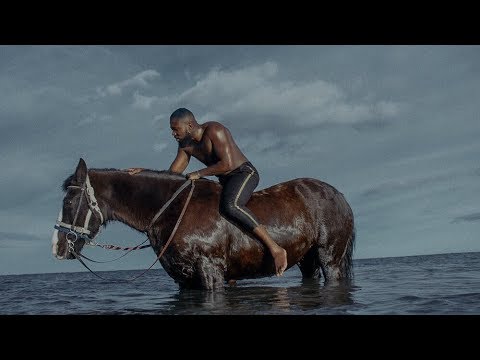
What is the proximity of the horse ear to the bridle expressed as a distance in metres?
0.06

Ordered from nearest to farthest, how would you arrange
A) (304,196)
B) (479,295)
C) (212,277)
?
(479,295)
(212,277)
(304,196)

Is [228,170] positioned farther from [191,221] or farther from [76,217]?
[76,217]

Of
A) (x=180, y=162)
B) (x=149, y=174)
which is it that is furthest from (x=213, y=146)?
(x=149, y=174)

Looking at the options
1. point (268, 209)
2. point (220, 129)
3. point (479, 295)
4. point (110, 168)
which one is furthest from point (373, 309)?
point (110, 168)

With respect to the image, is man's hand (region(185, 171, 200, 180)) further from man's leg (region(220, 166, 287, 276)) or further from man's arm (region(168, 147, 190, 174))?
man's arm (region(168, 147, 190, 174))

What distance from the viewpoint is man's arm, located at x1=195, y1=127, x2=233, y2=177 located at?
272 inches

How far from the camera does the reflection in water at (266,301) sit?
17.5 ft

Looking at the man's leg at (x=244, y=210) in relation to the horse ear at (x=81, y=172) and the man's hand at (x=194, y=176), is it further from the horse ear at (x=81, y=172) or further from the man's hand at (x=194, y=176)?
the horse ear at (x=81, y=172)

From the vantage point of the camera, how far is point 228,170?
696 cm

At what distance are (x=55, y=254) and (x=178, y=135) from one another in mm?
2597

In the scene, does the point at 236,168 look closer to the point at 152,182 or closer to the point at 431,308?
the point at 152,182

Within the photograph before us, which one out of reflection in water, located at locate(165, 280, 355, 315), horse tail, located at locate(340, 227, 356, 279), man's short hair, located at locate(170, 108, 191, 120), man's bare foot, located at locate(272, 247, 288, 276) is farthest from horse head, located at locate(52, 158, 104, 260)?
horse tail, located at locate(340, 227, 356, 279)

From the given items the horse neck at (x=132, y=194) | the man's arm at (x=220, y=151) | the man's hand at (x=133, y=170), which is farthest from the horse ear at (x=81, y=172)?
the man's arm at (x=220, y=151)
